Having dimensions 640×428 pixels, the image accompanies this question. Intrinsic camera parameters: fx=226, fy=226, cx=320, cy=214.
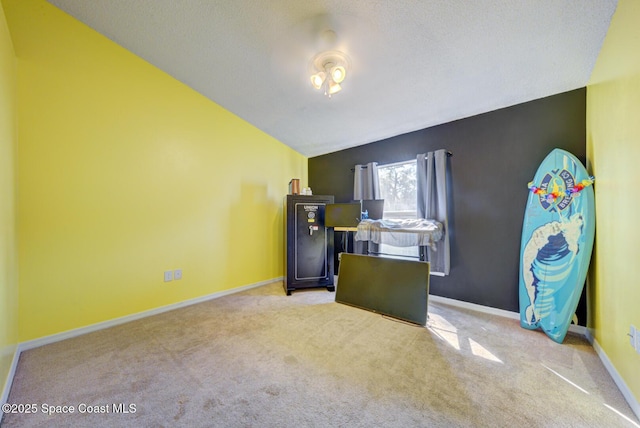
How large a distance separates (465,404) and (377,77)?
2.67m

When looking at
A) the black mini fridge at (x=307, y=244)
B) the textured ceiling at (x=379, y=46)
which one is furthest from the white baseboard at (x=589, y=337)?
the textured ceiling at (x=379, y=46)

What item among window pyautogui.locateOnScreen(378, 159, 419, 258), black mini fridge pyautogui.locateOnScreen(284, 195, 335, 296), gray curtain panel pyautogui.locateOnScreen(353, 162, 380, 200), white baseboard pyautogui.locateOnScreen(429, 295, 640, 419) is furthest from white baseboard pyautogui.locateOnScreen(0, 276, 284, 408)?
white baseboard pyautogui.locateOnScreen(429, 295, 640, 419)

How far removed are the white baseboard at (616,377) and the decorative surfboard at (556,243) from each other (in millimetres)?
199

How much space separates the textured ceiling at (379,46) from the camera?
1.61m

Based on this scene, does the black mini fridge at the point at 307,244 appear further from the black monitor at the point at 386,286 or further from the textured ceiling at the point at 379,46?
the textured ceiling at the point at 379,46

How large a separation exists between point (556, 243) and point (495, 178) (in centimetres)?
87

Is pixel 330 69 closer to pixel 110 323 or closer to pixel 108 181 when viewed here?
pixel 108 181

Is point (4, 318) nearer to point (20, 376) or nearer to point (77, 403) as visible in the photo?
point (20, 376)

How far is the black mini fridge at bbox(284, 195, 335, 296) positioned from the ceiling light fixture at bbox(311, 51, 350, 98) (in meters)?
1.67

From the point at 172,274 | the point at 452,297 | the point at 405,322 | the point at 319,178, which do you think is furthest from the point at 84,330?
the point at 452,297

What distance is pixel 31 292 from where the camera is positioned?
6.23 feet

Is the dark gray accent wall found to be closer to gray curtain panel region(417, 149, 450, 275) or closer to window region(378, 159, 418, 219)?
gray curtain panel region(417, 149, 450, 275)

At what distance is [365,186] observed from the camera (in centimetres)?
364

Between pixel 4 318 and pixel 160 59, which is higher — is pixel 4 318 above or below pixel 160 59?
below
